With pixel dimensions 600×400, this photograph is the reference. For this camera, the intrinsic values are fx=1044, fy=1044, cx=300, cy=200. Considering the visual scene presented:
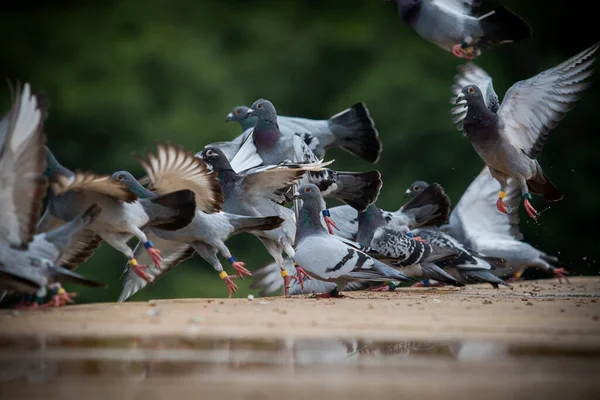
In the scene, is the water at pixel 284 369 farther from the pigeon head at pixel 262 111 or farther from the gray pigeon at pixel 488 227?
the gray pigeon at pixel 488 227

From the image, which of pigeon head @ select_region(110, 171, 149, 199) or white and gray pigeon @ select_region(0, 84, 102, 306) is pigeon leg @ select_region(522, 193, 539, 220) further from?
white and gray pigeon @ select_region(0, 84, 102, 306)

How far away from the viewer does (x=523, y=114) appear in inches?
326

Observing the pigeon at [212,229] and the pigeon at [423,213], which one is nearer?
the pigeon at [212,229]

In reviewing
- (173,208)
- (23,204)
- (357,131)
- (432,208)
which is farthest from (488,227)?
(23,204)

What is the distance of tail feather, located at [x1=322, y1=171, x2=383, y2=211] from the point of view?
8.55 meters

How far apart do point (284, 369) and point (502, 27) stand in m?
5.43

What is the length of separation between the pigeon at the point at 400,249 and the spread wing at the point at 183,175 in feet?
4.12

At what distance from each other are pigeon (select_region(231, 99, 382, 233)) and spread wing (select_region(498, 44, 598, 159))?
3.83ft

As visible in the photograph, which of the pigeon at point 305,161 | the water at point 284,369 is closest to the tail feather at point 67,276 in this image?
the water at point 284,369

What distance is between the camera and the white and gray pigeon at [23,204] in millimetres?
5676

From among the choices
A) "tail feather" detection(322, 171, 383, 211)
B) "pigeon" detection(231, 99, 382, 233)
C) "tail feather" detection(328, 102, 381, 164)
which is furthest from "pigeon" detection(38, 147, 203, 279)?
"tail feather" detection(328, 102, 381, 164)

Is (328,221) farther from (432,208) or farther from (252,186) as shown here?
(432,208)

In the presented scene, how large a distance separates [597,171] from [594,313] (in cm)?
1176

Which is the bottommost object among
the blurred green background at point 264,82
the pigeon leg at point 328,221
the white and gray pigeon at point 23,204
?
the blurred green background at point 264,82
